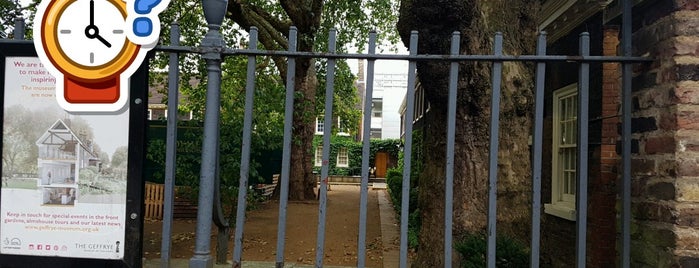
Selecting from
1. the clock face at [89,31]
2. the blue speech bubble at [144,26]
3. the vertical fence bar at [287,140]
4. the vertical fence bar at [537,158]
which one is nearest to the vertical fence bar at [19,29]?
the clock face at [89,31]

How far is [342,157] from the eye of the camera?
1485 inches

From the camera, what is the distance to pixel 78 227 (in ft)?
9.19

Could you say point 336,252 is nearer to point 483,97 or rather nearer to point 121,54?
point 483,97

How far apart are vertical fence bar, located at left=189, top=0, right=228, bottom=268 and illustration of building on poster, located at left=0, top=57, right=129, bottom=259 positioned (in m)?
0.41

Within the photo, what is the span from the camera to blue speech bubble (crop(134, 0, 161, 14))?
2.70 m

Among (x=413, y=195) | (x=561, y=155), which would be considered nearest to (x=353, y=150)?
(x=413, y=195)

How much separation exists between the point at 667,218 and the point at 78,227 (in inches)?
118

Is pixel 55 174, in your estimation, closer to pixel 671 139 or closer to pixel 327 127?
pixel 327 127

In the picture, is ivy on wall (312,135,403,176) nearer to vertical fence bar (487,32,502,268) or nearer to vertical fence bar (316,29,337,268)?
vertical fence bar (316,29,337,268)

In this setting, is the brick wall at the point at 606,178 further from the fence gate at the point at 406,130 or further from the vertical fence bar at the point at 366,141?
the vertical fence bar at the point at 366,141

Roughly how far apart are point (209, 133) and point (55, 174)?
872 millimetres

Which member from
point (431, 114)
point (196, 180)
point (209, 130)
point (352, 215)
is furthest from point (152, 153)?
point (352, 215)

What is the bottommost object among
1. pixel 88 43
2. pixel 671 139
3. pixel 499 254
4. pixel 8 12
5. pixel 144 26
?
pixel 499 254

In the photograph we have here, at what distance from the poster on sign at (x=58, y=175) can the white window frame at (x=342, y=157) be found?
34463 millimetres
